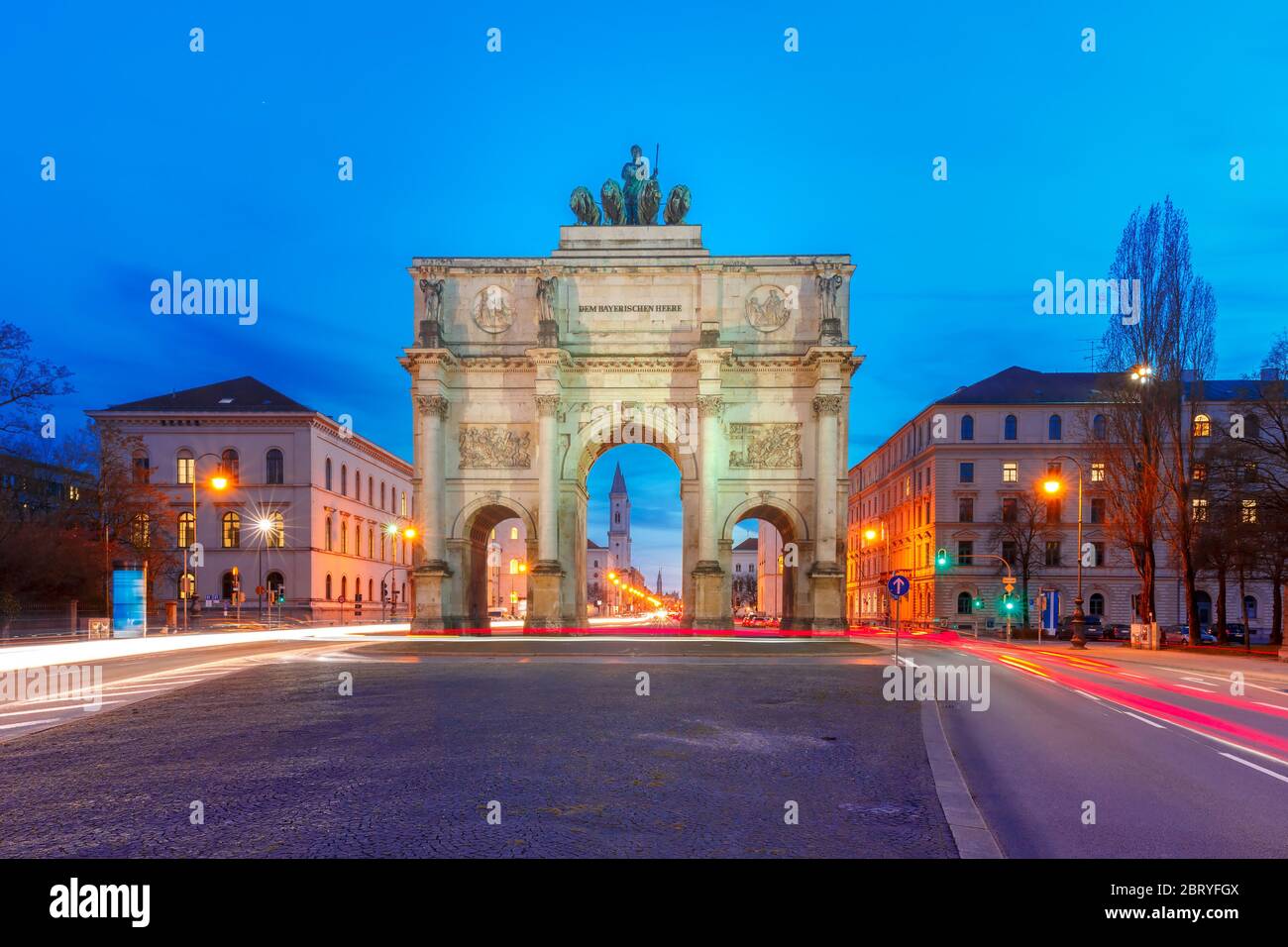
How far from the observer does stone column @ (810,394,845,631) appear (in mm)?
41562

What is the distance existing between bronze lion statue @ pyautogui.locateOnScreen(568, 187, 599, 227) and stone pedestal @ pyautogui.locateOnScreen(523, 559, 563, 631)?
1798 cm

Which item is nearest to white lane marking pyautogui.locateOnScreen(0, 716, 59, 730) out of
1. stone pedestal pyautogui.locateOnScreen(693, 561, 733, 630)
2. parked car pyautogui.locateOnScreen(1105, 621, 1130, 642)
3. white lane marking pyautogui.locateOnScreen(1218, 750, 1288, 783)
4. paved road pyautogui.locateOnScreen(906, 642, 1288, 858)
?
paved road pyautogui.locateOnScreen(906, 642, 1288, 858)

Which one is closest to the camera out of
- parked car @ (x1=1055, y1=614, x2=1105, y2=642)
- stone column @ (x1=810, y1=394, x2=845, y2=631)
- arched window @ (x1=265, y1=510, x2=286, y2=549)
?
stone column @ (x1=810, y1=394, x2=845, y2=631)

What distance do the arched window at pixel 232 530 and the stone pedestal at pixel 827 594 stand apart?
50315 mm

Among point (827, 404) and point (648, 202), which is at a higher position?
point (648, 202)

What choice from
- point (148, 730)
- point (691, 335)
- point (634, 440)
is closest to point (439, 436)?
point (634, 440)

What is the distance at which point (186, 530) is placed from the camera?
71.5 metres

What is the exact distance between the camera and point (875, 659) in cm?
2794

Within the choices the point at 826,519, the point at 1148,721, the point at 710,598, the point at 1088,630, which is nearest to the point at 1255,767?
the point at 1148,721

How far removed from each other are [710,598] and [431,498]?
14263mm

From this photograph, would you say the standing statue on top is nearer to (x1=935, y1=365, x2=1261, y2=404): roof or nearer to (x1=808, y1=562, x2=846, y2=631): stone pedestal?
(x1=808, y1=562, x2=846, y2=631): stone pedestal

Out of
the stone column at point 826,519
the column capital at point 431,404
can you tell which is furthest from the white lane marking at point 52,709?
the stone column at point 826,519

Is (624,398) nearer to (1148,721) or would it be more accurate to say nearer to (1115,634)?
(1148,721)
